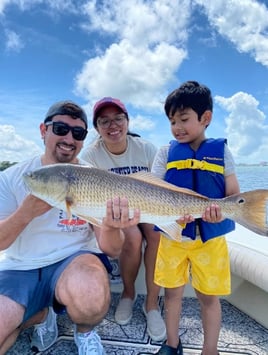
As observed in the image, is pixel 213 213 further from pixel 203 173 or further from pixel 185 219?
pixel 203 173

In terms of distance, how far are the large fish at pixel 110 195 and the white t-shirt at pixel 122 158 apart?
108cm

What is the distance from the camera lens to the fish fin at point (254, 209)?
1.91m

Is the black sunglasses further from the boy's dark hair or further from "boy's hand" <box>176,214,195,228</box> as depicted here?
"boy's hand" <box>176,214,195,228</box>

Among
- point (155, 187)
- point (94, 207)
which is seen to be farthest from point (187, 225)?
point (94, 207)

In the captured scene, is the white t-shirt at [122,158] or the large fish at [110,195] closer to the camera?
the large fish at [110,195]

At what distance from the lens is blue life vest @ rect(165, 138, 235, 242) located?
7.29 ft

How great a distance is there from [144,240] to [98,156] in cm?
88

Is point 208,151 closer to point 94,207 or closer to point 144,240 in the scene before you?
point 94,207

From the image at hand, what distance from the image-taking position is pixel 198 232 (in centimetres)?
225

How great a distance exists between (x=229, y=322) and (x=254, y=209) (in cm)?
141

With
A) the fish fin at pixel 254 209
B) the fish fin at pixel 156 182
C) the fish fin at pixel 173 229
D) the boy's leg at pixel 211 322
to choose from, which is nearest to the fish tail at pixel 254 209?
the fish fin at pixel 254 209

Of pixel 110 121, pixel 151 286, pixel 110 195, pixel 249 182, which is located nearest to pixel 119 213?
pixel 110 195

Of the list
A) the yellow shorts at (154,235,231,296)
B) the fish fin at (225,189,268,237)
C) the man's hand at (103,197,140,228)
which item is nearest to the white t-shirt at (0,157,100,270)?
the man's hand at (103,197,140,228)

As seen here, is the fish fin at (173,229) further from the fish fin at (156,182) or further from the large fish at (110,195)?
the fish fin at (156,182)
